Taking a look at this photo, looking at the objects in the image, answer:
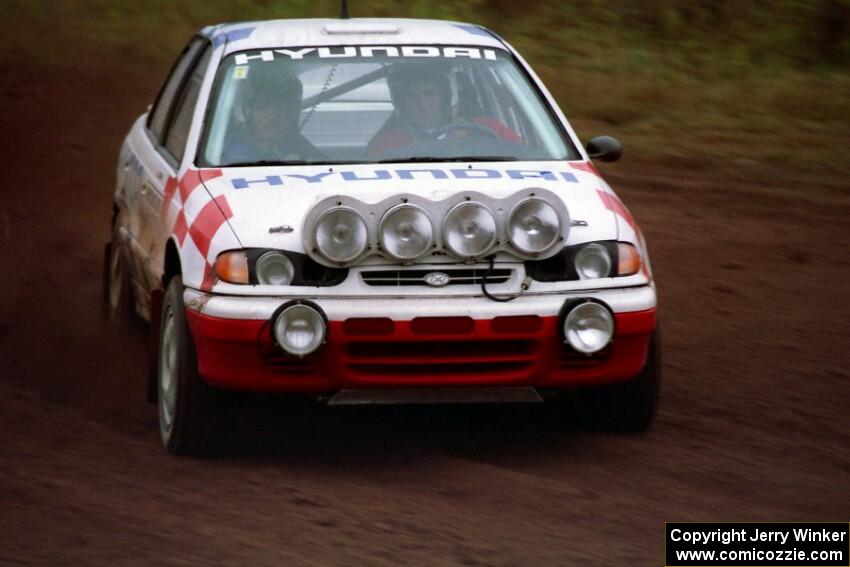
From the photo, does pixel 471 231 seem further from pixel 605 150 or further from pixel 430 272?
pixel 605 150

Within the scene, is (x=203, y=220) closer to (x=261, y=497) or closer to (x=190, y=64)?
(x=261, y=497)

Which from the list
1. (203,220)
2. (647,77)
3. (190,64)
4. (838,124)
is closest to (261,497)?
(203,220)

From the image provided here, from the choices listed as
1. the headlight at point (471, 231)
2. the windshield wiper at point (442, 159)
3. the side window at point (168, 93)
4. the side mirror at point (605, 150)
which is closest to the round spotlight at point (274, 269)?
the headlight at point (471, 231)

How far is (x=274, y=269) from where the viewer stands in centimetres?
627

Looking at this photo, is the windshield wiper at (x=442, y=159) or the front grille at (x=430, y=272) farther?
the windshield wiper at (x=442, y=159)

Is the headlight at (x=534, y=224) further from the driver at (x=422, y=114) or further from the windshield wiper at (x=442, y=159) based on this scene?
the driver at (x=422, y=114)

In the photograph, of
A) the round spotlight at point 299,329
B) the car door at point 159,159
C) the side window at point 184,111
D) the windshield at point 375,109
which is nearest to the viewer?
the round spotlight at point 299,329

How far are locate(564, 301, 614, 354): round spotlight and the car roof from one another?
1.91m

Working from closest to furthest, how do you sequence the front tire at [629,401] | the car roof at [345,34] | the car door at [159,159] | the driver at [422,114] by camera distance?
the front tire at [629,401] < the driver at [422,114] < the car door at [159,159] < the car roof at [345,34]

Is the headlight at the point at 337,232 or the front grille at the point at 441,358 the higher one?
the headlight at the point at 337,232

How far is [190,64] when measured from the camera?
823 centimetres

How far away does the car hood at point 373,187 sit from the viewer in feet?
20.9

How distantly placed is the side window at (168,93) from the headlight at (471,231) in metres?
2.33

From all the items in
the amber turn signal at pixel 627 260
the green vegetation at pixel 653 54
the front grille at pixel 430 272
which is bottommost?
the green vegetation at pixel 653 54
